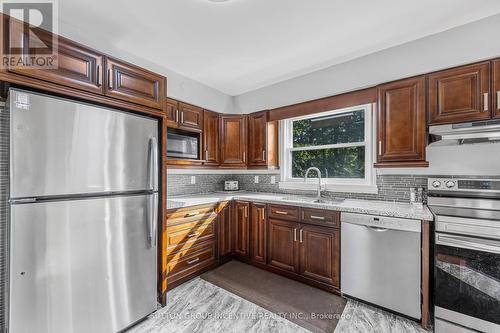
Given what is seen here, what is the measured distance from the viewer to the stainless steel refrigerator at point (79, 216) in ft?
4.22

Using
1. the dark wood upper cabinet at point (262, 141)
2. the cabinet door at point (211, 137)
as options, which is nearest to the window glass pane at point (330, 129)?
the dark wood upper cabinet at point (262, 141)

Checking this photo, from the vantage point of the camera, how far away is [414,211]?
1.90 meters

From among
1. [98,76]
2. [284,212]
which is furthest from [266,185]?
[98,76]

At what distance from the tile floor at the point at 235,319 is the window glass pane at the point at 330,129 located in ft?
6.33

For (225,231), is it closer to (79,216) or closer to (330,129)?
(79,216)

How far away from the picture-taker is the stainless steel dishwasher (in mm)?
1843

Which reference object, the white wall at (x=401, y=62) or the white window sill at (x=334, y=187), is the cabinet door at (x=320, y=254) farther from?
the white wall at (x=401, y=62)

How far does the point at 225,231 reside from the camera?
305 cm

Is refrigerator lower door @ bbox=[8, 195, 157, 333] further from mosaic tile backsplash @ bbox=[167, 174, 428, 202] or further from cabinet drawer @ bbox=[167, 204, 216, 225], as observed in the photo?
mosaic tile backsplash @ bbox=[167, 174, 428, 202]

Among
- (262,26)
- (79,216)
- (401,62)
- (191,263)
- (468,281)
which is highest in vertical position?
(262,26)

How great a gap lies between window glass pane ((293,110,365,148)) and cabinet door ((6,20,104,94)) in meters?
2.57

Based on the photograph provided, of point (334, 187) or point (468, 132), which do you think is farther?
point (334, 187)

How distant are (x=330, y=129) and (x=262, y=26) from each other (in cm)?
167

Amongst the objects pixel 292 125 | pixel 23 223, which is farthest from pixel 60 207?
pixel 292 125
